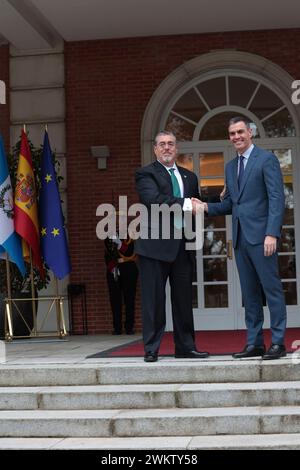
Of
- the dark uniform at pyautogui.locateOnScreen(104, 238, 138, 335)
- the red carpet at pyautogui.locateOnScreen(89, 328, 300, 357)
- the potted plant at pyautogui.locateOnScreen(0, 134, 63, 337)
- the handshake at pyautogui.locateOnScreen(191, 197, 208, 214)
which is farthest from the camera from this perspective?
the dark uniform at pyautogui.locateOnScreen(104, 238, 138, 335)

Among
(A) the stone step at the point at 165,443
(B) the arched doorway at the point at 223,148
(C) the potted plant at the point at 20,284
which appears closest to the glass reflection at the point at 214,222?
(B) the arched doorway at the point at 223,148

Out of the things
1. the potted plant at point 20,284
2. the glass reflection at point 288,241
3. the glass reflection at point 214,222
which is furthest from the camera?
the glass reflection at point 214,222

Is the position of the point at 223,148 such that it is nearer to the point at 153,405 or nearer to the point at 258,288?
the point at 258,288

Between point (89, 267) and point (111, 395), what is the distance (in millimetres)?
5503

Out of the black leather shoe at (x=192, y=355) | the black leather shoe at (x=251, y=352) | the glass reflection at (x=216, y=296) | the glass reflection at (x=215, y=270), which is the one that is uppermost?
the glass reflection at (x=215, y=270)

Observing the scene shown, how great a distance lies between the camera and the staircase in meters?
5.34

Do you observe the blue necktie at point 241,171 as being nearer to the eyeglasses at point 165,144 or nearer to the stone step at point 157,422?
the eyeglasses at point 165,144

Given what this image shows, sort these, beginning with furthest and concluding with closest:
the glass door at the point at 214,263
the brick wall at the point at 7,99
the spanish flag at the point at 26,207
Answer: the brick wall at the point at 7,99
the glass door at the point at 214,263
the spanish flag at the point at 26,207

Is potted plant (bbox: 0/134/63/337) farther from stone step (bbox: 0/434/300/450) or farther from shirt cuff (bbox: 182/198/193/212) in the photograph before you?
stone step (bbox: 0/434/300/450)

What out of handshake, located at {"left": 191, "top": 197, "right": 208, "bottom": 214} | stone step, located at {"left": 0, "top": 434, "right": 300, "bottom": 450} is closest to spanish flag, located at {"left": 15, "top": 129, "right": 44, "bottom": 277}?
handshake, located at {"left": 191, "top": 197, "right": 208, "bottom": 214}

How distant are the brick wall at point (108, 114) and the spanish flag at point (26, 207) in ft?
6.64

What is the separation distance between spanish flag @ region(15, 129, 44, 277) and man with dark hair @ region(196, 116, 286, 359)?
3.09m

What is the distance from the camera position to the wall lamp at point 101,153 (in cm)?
1122

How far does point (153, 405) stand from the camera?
5832 mm
